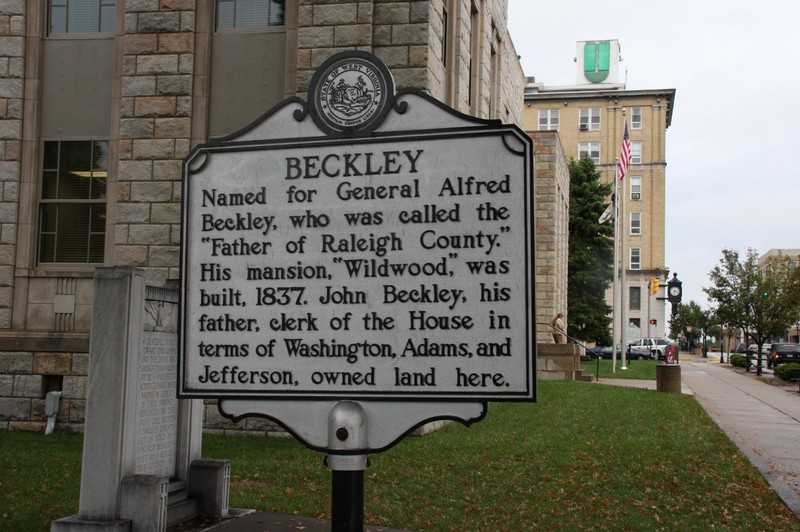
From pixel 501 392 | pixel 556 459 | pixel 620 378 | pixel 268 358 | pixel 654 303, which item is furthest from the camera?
pixel 654 303

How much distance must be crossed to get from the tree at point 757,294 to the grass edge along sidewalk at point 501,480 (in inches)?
1368

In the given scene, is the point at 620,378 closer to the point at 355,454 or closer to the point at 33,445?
the point at 33,445

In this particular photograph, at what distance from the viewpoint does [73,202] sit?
12.9 meters

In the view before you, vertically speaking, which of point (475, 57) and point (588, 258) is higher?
point (475, 57)

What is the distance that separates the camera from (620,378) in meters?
30.7

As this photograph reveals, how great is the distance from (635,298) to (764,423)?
6288 centimetres

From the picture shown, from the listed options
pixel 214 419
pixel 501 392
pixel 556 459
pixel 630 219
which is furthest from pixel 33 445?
pixel 630 219

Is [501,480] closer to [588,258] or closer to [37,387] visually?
[37,387]

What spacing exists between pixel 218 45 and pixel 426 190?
9901mm

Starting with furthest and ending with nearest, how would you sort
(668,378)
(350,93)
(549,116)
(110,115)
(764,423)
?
(549,116) < (668,378) < (764,423) < (110,115) < (350,93)

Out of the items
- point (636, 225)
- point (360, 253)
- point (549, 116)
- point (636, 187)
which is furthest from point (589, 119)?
point (360, 253)

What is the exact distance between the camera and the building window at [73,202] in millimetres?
12797

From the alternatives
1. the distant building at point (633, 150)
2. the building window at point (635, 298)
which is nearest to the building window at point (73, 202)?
the distant building at point (633, 150)

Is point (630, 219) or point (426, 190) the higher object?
point (630, 219)
